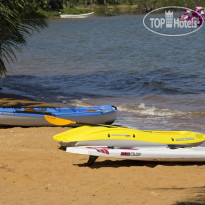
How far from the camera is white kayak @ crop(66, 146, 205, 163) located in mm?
8383

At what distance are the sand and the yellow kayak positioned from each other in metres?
0.35

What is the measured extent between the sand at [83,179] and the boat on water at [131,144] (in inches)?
8.4

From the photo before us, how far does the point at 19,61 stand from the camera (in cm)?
2856

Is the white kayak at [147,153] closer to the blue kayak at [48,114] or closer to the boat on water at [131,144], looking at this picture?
the boat on water at [131,144]

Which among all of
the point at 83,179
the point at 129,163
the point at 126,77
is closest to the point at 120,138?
the point at 129,163

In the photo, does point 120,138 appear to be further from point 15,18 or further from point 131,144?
point 15,18

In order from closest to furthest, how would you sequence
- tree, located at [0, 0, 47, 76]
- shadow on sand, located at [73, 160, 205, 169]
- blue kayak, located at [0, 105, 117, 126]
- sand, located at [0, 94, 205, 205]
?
1. sand, located at [0, 94, 205, 205]
2. shadow on sand, located at [73, 160, 205, 169]
3. blue kayak, located at [0, 105, 117, 126]
4. tree, located at [0, 0, 47, 76]

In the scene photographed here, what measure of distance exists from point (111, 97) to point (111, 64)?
9778 millimetres

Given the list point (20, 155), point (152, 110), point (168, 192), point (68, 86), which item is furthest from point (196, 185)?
point (68, 86)

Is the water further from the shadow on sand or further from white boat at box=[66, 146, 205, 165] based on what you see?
white boat at box=[66, 146, 205, 165]

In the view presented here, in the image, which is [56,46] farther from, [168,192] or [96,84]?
[168,192]

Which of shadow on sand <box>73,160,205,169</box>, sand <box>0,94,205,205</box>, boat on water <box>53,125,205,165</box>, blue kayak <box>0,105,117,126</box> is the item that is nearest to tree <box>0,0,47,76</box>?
blue kayak <box>0,105,117,126</box>

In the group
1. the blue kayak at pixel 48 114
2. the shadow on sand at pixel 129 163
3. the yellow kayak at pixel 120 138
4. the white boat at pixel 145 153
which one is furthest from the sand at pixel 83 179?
the blue kayak at pixel 48 114

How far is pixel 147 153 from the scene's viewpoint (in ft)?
28.0
